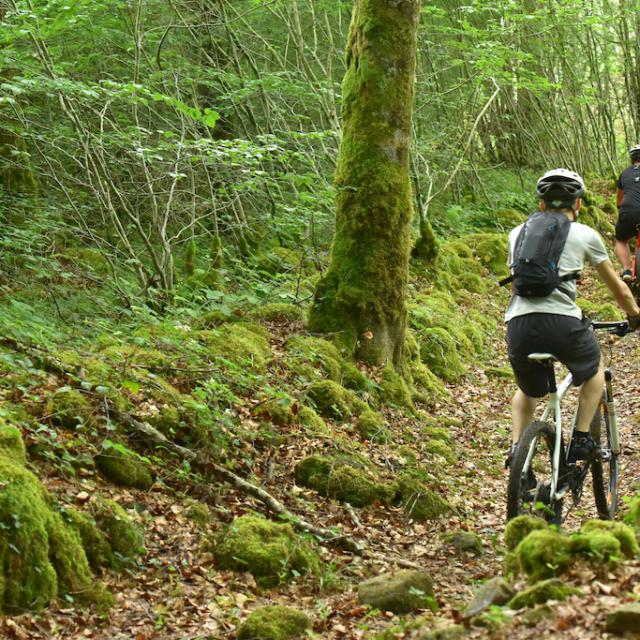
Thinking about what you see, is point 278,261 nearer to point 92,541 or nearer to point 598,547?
point 92,541

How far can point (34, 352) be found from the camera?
580cm

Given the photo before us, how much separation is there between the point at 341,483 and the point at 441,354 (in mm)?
4441

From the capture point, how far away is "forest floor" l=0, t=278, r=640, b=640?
3.52m

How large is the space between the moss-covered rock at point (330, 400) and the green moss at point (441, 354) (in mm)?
2756

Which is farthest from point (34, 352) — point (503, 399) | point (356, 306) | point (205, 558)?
point (503, 399)

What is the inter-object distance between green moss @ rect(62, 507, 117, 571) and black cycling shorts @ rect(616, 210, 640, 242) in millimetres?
8610

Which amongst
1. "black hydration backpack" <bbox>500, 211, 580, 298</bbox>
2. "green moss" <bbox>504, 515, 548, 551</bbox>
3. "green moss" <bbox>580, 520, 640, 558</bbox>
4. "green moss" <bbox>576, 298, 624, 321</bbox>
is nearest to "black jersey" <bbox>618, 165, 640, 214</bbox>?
"green moss" <bbox>576, 298, 624, 321</bbox>

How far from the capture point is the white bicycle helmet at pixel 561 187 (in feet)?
16.6

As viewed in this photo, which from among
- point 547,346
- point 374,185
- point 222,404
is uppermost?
point 374,185

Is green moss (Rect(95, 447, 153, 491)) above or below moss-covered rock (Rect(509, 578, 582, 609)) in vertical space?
above

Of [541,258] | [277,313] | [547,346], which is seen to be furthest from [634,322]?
[277,313]

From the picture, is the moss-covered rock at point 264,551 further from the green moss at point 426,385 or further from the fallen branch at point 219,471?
the green moss at point 426,385

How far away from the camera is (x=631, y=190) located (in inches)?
416

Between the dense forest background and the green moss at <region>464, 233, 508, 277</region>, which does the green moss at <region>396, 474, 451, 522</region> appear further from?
the green moss at <region>464, 233, 508, 277</region>
